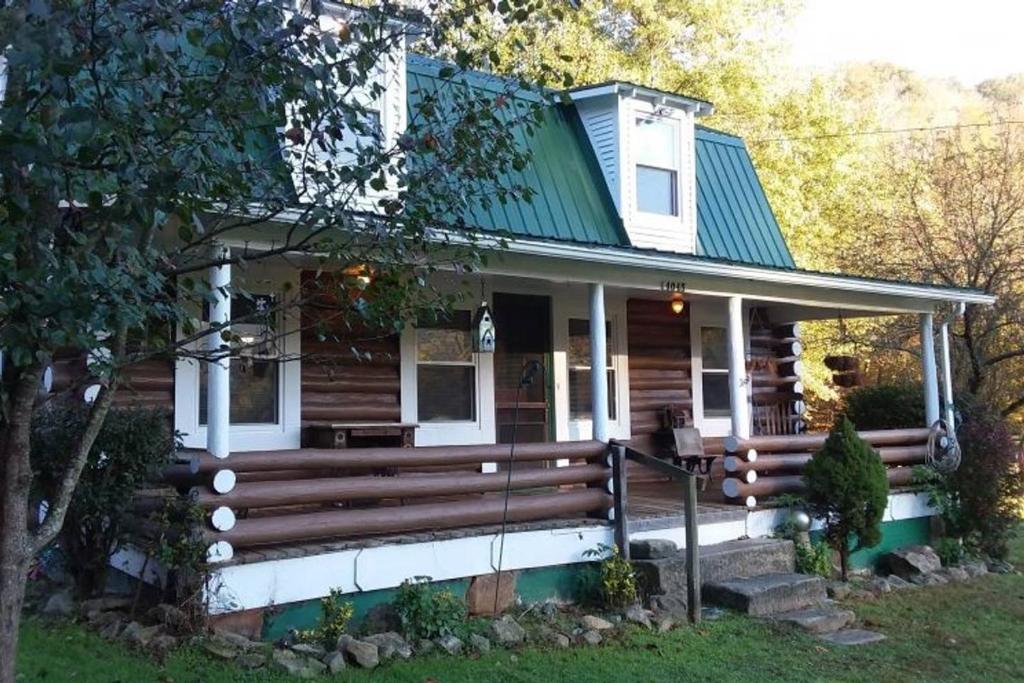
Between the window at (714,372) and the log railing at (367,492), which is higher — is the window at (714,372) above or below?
above

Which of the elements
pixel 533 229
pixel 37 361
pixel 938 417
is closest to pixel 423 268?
pixel 37 361

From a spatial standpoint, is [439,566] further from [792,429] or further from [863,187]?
[863,187]

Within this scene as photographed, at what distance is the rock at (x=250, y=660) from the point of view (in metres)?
6.25

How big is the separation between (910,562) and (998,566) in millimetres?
1531

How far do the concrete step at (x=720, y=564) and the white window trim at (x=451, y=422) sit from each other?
2809 millimetres

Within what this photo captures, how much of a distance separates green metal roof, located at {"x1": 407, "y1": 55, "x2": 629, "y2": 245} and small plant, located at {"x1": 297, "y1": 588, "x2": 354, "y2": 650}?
170 inches

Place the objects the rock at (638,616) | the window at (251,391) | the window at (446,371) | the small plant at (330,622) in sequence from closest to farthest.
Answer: the small plant at (330,622) < the rock at (638,616) < the window at (251,391) < the window at (446,371)

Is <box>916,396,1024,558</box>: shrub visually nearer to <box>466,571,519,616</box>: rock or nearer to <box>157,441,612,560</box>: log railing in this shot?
<box>157,441,612,560</box>: log railing

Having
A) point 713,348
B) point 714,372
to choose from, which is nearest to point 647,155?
point 713,348

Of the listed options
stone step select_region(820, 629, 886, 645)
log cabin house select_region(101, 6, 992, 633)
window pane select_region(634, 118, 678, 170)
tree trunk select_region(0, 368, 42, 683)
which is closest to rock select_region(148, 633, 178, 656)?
log cabin house select_region(101, 6, 992, 633)

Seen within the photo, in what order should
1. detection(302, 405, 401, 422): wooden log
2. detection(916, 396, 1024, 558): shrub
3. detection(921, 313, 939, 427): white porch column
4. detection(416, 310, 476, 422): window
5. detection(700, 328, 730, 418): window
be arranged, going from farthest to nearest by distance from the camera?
1. detection(700, 328, 730, 418): window
2. detection(921, 313, 939, 427): white porch column
3. detection(916, 396, 1024, 558): shrub
4. detection(416, 310, 476, 422): window
5. detection(302, 405, 401, 422): wooden log

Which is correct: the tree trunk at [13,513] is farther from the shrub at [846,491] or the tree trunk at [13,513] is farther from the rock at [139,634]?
the shrub at [846,491]

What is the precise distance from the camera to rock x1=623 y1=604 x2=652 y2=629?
318 inches

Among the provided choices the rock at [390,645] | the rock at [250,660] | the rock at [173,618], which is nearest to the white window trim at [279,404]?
the rock at [173,618]
